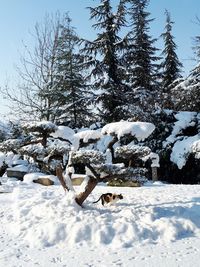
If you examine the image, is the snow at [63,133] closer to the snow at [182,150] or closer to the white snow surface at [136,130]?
the white snow surface at [136,130]

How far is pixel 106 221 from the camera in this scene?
5.40 meters

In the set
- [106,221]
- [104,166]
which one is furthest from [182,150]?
[106,221]

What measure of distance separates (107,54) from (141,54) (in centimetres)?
397

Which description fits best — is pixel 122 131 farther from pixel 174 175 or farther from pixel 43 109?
pixel 43 109

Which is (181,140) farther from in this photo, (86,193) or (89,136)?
(86,193)

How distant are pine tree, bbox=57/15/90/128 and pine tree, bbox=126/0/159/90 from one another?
9.96 ft

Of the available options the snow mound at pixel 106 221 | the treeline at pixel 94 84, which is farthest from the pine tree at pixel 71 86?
the snow mound at pixel 106 221

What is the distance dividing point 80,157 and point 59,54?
1238 cm

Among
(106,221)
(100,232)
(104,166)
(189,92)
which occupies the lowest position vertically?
(100,232)

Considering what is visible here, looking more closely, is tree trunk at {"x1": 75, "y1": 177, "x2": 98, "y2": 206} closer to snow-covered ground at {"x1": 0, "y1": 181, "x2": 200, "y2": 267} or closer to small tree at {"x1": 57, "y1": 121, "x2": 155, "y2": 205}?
small tree at {"x1": 57, "y1": 121, "x2": 155, "y2": 205}

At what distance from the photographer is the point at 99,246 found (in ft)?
15.5

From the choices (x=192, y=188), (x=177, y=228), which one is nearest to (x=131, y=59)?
(x=192, y=188)

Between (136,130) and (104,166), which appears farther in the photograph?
(136,130)

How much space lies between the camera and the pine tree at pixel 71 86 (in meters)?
17.0
